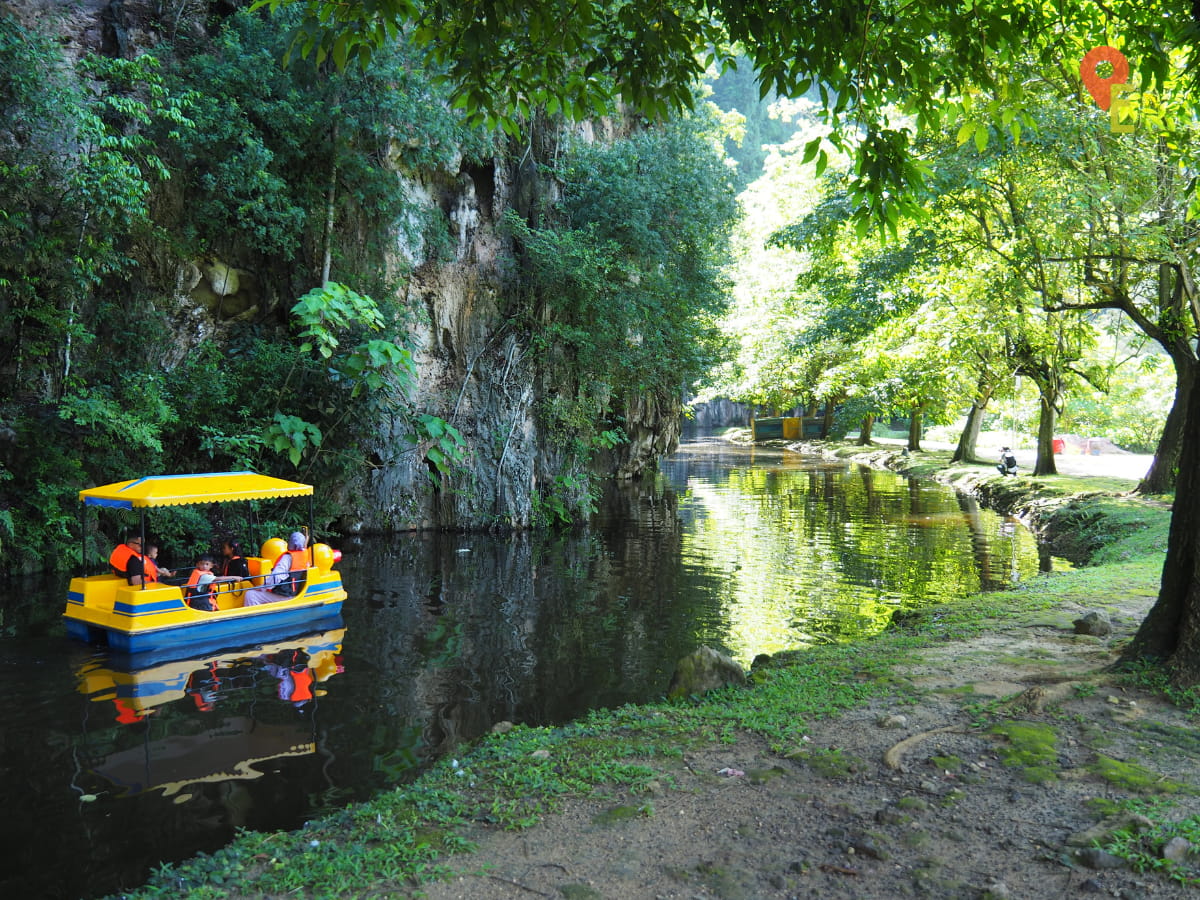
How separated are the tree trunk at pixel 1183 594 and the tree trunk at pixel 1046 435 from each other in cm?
2165

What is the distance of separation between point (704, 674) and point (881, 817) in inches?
114

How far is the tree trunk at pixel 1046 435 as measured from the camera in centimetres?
2648

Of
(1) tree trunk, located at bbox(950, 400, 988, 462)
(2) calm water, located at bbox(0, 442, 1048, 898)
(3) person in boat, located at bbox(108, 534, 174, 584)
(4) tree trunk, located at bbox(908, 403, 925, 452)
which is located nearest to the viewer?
(2) calm water, located at bbox(0, 442, 1048, 898)

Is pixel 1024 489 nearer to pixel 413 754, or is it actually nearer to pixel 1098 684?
pixel 1098 684

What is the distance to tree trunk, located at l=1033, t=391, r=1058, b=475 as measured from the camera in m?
26.5

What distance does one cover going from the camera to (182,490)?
11.9 meters

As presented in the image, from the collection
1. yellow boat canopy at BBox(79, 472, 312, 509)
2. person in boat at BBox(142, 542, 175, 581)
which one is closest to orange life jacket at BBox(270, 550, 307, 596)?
yellow boat canopy at BBox(79, 472, 312, 509)

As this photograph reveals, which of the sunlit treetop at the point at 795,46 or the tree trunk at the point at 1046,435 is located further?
the tree trunk at the point at 1046,435

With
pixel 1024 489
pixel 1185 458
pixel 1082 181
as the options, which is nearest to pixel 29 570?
pixel 1185 458

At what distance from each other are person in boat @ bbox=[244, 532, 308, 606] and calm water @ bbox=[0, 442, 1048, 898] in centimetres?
97

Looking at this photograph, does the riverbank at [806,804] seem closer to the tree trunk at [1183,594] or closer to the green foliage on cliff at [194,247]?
the tree trunk at [1183,594]

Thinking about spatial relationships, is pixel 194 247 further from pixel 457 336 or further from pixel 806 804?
pixel 806 804

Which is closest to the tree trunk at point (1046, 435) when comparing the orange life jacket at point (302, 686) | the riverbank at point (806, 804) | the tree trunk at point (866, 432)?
the riverbank at point (806, 804)

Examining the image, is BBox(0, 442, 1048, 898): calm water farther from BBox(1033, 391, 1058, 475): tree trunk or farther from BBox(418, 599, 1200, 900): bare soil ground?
BBox(1033, 391, 1058, 475): tree trunk
